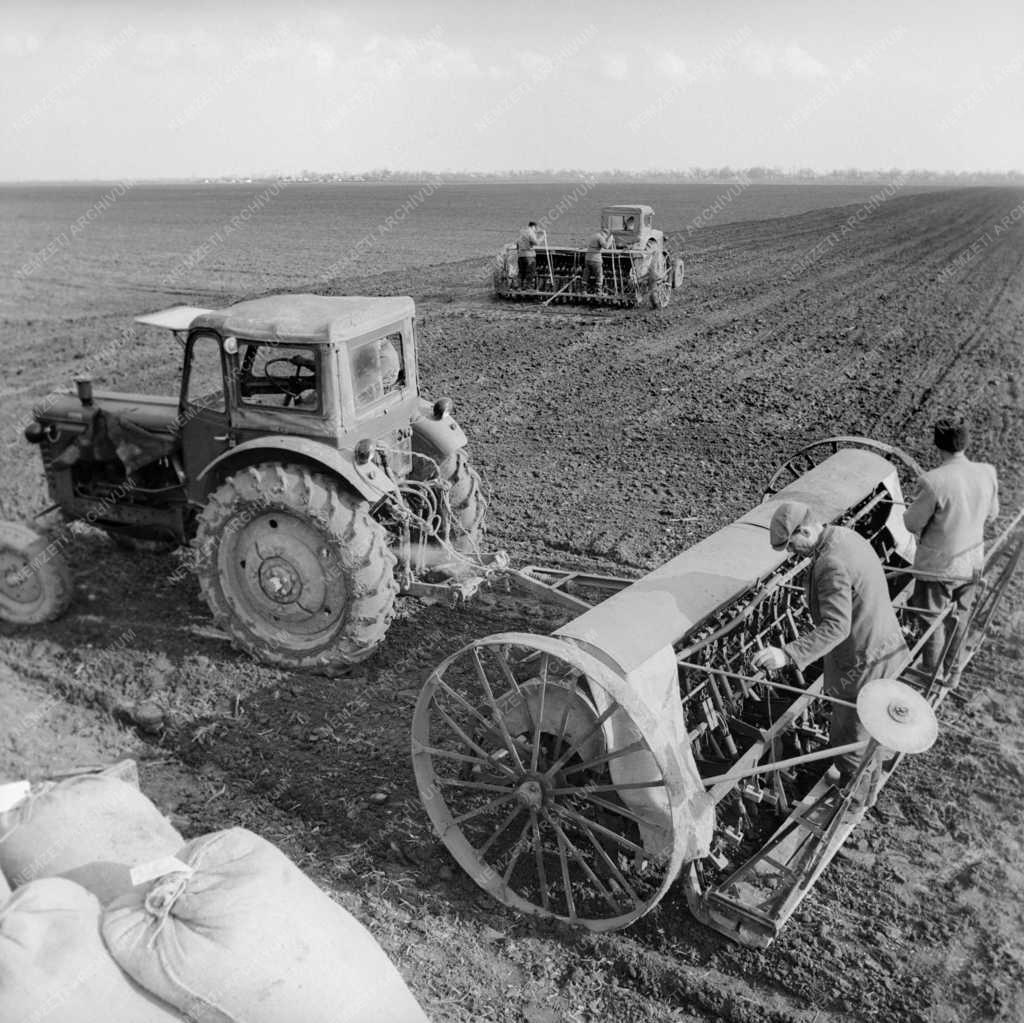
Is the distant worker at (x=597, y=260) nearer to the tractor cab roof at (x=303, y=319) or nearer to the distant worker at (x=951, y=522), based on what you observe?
the tractor cab roof at (x=303, y=319)

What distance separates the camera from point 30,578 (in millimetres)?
6133

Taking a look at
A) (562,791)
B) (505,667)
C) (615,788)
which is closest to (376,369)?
(505,667)

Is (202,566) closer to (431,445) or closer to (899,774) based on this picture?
(431,445)

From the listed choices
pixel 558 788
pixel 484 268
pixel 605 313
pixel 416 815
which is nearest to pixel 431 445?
pixel 416 815

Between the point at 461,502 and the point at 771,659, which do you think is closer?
the point at 771,659

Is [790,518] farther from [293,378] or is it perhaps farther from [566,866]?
[293,378]

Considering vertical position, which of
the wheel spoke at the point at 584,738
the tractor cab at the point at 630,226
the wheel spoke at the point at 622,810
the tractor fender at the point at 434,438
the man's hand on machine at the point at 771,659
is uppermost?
the tractor cab at the point at 630,226

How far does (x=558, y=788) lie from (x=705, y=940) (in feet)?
2.96

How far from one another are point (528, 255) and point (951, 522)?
1597 centimetres

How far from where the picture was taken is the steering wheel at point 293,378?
583cm

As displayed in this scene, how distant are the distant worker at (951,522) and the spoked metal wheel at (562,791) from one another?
2.18m

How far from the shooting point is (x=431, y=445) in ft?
21.0

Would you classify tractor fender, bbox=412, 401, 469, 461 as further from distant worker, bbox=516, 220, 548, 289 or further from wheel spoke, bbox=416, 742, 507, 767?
distant worker, bbox=516, 220, 548, 289

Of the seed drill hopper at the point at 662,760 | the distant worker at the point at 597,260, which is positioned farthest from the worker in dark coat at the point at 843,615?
the distant worker at the point at 597,260
